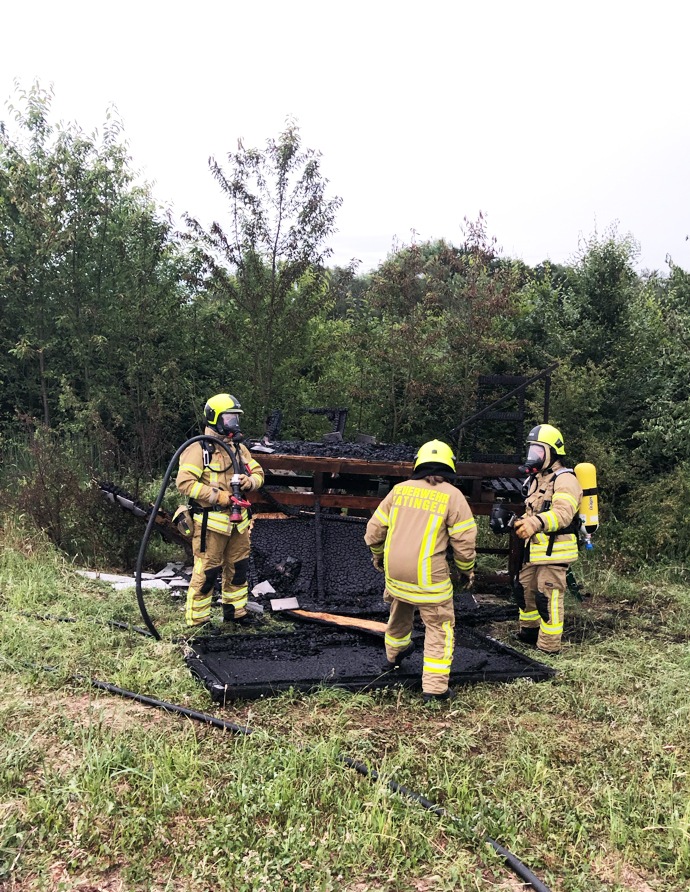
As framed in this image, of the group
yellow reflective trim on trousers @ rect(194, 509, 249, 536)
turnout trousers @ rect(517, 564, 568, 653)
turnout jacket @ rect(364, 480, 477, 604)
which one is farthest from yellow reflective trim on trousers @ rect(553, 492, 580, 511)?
yellow reflective trim on trousers @ rect(194, 509, 249, 536)

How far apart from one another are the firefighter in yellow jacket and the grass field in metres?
0.81

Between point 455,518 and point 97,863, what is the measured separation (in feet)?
9.27

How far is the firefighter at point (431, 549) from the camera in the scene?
4527 mm

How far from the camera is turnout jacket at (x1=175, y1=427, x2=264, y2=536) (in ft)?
18.3

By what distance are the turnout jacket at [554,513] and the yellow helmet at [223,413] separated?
2805mm

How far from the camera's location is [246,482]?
18.7 ft

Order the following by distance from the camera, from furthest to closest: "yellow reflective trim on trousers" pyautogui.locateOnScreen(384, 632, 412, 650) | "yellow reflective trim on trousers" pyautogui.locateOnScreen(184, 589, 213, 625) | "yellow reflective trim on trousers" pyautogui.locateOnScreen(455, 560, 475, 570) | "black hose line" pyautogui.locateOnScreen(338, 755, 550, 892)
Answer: "yellow reflective trim on trousers" pyautogui.locateOnScreen(184, 589, 213, 625), "yellow reflective trim on trousers" pyautogui.locateOnScreen(384, 632, 412, 650), "yellow reflective trim on trousers" pyautogui.locateOnScreen(455, 560, 475, 570), "black hose line" pyautogui.locateOnScreen(338, 755, 550, 892)

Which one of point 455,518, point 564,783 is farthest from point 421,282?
point 564,783

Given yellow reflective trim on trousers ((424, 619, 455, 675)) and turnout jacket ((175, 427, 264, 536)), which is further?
turnout jacket ((175, 427, 264, 536))

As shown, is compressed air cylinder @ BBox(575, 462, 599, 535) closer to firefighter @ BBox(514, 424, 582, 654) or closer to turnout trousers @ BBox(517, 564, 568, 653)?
firefighter @ BBox(514, 424, 582, 654)

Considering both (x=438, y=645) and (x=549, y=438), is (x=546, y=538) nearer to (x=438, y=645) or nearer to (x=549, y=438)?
(x=549, y=438)

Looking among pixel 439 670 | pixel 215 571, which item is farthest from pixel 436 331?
pixel 439 670

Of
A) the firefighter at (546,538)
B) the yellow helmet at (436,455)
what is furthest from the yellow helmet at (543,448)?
the yellow helmet at (436,455)

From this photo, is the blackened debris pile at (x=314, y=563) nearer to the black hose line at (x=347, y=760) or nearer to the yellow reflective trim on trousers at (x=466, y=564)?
the yellow reflective trim on trousers at (x=466, y=564)
